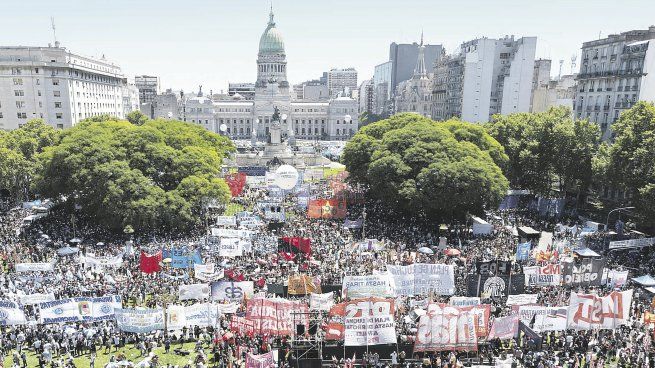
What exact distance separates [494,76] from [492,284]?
262ft

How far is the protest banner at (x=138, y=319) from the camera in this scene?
21062 millimetres

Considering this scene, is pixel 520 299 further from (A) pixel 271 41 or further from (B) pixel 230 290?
(A) pixel 271 41

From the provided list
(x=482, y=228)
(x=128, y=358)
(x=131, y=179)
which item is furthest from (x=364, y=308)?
(x=131, y=179)

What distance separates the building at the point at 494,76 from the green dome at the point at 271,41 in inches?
3582

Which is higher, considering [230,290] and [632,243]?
[632,243]

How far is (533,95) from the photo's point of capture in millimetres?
105688

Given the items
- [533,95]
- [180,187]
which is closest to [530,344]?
[180,187]

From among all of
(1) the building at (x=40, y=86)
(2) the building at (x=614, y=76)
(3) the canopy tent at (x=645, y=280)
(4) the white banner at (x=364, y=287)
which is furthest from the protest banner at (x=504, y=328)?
(1) the building at (x=40, y=86)

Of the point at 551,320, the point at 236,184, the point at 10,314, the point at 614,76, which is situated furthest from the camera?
the point at 614,76

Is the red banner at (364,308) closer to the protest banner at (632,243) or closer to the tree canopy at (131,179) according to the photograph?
the protest banner at (632,243)

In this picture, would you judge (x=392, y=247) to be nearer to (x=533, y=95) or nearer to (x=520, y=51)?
(x=520, y=51)

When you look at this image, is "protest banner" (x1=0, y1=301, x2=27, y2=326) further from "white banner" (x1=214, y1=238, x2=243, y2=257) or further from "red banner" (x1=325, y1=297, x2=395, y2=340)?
"red banner" (x1=325, y1=297, x2=395, y2=340)

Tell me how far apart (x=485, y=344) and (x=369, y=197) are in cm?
3255

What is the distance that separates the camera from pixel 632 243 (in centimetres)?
3256
